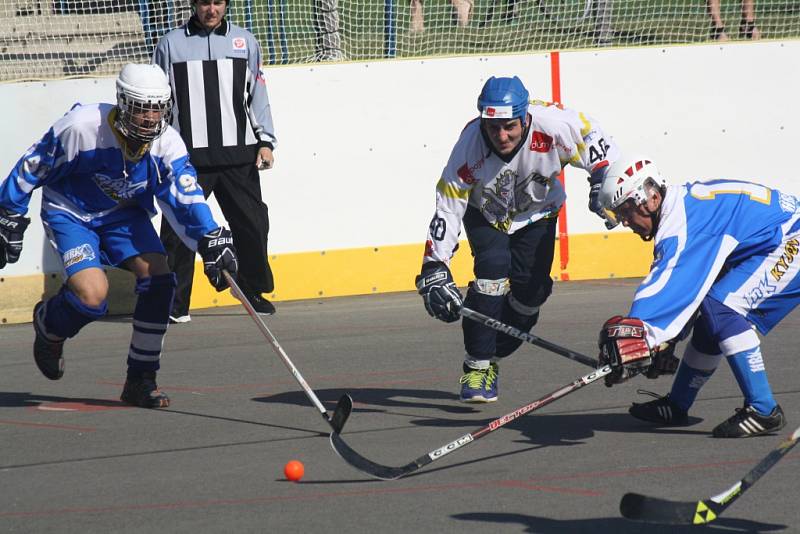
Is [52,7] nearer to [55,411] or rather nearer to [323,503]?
[55,411]

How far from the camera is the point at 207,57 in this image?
8.41m

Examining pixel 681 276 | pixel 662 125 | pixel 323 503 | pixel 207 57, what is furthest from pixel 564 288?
pixel 323 503

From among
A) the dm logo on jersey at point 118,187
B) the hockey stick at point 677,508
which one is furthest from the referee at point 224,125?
the hockey stick at point 677,508

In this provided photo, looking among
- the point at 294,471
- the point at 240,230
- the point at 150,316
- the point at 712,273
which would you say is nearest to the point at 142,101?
the point at 150,316

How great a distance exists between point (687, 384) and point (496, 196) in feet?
4.30

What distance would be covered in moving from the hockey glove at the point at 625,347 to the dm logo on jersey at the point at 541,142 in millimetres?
1455

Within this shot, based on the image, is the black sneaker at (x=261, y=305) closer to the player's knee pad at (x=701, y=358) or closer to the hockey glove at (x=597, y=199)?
the hockey glove at (x=597, y=199)

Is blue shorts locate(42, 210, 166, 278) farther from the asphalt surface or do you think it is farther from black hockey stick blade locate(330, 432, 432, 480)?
black hockey stick blade locate(330, 432, 432, 480)

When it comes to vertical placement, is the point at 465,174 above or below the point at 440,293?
above

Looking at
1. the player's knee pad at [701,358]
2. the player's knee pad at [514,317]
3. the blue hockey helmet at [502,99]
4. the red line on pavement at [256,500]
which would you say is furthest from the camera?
the player's knee pad at [514,317]

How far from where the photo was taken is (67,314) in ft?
19.9

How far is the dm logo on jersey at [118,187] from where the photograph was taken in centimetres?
607

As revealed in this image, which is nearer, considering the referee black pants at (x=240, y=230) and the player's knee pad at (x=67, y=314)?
the player's knee pad at (x=67, y=314)

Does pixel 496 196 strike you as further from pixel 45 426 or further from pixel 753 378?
pixel 45 426
